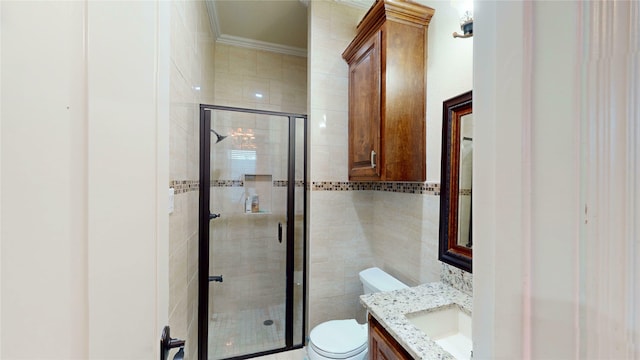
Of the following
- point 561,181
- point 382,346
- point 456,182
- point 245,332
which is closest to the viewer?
point 561,181

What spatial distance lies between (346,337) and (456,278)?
2.46 feet

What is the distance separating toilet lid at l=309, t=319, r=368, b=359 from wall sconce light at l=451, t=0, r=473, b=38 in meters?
1.68

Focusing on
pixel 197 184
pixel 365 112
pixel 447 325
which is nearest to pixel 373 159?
pixel 365 112

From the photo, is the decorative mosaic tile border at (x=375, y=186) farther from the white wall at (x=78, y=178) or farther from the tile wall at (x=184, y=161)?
the white wall at (x=78, y=178)

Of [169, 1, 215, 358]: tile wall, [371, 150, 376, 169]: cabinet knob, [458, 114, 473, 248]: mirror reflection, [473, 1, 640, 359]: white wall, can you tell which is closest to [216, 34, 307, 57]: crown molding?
[169, 1, 215, 358]: tile wall

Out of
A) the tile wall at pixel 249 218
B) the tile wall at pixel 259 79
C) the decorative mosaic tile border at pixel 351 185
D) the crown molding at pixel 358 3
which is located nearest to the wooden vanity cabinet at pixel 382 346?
the decorative mosaic tile border at pixel 351 185

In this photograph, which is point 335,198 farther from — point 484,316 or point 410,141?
point 484,316

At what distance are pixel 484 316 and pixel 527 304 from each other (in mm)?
52

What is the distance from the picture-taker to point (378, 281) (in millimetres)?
1682

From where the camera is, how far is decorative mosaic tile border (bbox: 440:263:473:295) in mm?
1171

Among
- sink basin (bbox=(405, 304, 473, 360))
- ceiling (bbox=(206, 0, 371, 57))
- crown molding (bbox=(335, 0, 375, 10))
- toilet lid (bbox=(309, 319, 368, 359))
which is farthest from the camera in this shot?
ceiling (bbox=(206, 0, 371, 57))

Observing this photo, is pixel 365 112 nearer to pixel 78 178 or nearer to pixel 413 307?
pixel 413 307

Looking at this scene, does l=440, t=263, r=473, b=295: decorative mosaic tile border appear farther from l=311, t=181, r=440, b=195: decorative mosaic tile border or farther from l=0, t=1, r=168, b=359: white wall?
l=0, t=1, r=168, b=359: white wall

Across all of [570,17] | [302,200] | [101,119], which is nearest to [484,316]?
[570,17]
